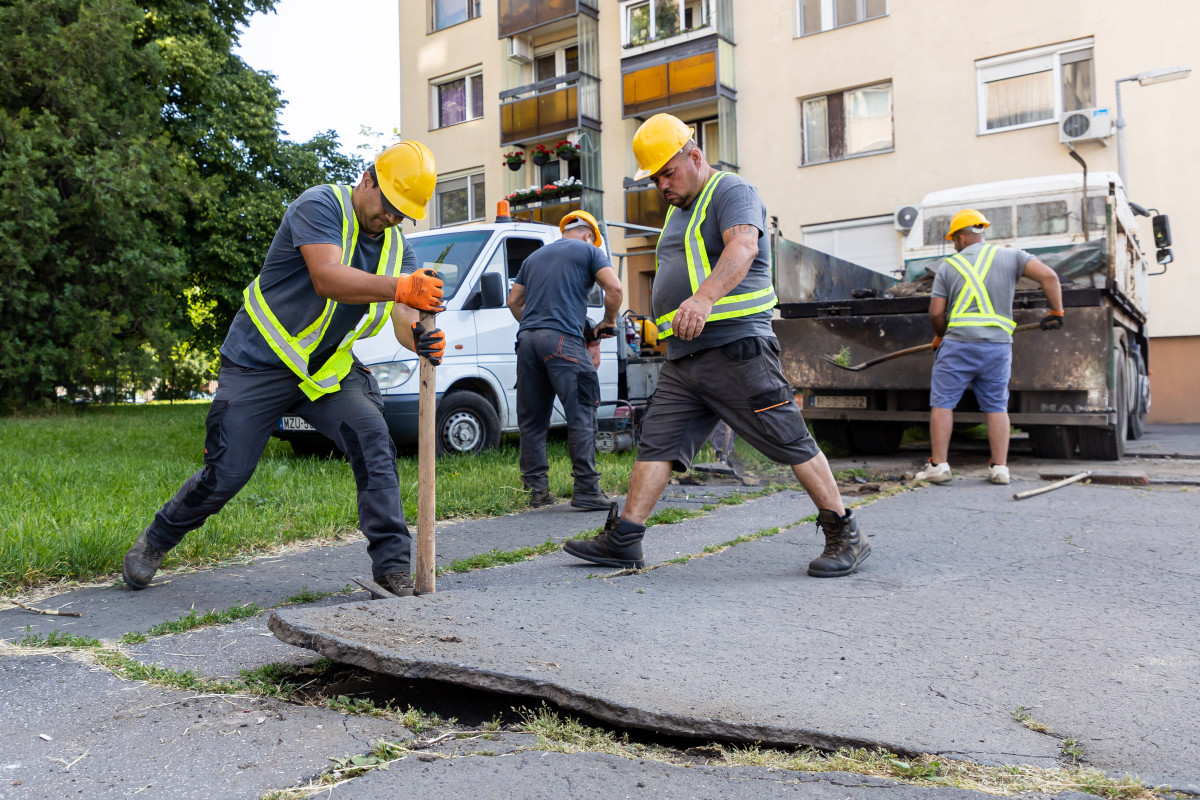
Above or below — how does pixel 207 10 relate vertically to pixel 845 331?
above

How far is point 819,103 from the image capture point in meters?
19.5

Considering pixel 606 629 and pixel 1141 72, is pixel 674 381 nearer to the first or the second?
pixel 606 629

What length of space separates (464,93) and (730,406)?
75.9 ft

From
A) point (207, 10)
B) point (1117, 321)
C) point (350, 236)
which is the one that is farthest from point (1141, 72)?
point (207, 10)

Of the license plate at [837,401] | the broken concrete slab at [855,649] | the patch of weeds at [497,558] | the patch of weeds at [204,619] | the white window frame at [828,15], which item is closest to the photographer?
the broken concrete slab at [855,649]

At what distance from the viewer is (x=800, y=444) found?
4.04 meters

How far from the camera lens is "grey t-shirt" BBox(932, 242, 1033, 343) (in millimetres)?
6992

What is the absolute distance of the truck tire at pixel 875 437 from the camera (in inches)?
360

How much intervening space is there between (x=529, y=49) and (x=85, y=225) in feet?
38.8

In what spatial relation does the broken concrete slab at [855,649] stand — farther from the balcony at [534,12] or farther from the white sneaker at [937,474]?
the balcony at [534,12]

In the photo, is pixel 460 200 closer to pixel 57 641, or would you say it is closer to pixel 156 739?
pixel 57 641

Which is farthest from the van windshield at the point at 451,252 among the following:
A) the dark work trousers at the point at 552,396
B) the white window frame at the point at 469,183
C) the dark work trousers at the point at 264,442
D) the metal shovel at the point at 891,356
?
the white window frame at the point at 469,183

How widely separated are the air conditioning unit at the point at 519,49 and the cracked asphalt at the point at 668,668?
71.4 ft

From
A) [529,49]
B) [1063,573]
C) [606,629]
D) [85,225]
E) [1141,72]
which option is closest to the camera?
[606,629]
